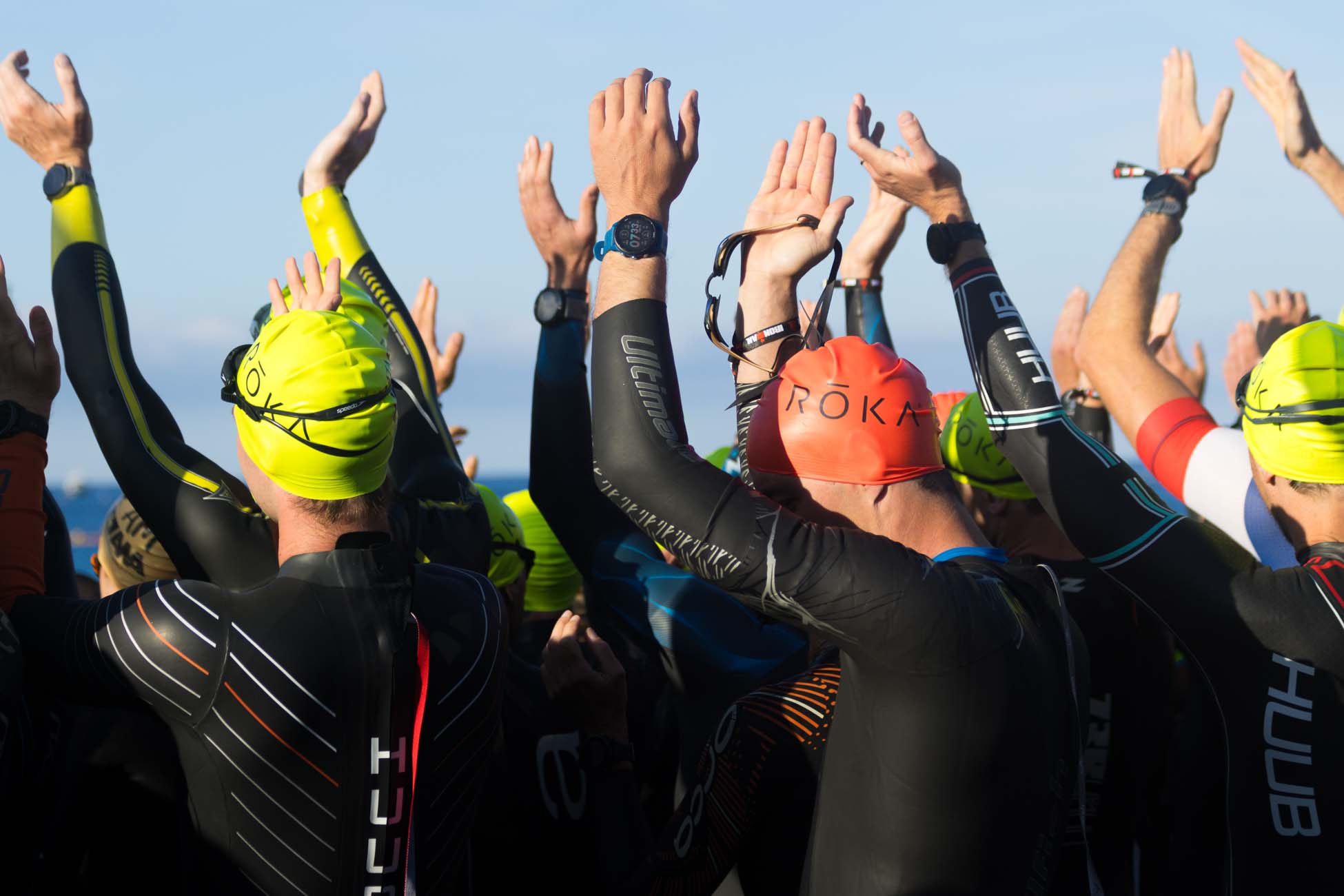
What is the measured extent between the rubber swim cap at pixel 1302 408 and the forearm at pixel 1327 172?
2203mm

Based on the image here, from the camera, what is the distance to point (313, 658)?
272cm

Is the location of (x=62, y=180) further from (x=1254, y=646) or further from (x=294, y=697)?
(x=1254, y=646)

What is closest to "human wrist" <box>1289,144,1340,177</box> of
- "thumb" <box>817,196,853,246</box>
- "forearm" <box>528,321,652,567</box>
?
"thumb" <box>817,196,853,246</box>

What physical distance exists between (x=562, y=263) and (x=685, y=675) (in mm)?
1746

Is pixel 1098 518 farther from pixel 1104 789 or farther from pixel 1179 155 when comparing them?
pixel 1179 155

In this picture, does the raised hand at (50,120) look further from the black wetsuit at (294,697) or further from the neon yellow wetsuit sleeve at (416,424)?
the black wetsuit at (294,697)

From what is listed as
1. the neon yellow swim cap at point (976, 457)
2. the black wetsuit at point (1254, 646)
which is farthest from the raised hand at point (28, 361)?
the neon yellow swim cap at point (976, 457)

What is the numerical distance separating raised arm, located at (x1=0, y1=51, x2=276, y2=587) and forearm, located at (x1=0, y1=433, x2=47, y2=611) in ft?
0.75

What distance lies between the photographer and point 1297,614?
9.27ft

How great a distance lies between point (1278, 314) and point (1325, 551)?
12.7 ft

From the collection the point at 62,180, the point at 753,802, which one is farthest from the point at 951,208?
the point at 62,180

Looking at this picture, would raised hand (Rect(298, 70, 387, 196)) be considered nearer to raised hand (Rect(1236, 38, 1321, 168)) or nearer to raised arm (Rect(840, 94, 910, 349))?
raised arm (Rect(840, 94, 910, 349))

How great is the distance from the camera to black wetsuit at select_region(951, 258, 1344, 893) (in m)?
2.83

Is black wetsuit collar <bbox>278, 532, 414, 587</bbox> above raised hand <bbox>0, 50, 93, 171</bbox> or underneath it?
underneath
